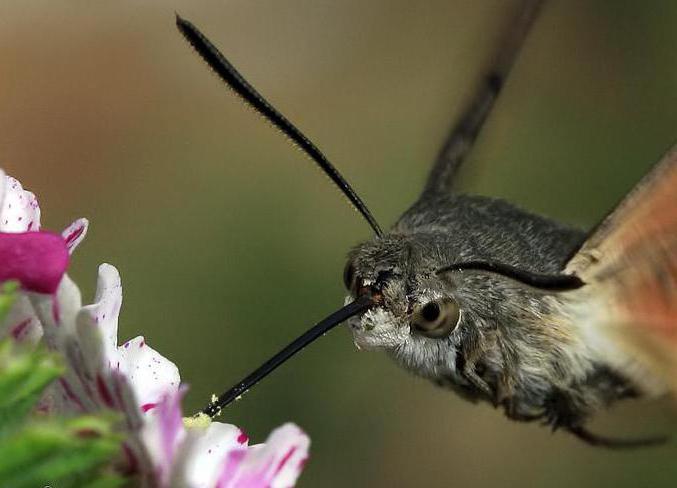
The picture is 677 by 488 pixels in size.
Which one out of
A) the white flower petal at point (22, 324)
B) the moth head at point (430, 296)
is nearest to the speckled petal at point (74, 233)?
the white flower petal at point (22, 324)

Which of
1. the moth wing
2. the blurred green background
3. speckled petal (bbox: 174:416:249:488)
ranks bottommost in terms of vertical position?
the blurred green background

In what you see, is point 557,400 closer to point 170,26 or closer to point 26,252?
point 26,252

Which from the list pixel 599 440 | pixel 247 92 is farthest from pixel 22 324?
pixel 599 440

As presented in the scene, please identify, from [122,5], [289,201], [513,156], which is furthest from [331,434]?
[122,5]

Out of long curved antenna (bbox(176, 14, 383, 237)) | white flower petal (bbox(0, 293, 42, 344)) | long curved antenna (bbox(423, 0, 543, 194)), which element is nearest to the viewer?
white flower petal (bbox(0, 293, 42, 344))

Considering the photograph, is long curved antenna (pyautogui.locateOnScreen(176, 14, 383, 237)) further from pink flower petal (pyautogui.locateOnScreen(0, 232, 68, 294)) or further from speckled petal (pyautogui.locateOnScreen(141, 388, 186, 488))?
speckled petal (pyautogui.locateOnScreen(141, 388, 186, 488))

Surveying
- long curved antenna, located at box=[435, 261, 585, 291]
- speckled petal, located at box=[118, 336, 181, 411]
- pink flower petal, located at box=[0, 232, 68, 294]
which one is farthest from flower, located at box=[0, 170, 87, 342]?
long curved antenna, located at box=[435, 261, 585, 291]
